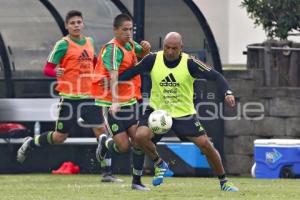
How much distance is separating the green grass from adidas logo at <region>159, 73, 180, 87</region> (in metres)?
1.26

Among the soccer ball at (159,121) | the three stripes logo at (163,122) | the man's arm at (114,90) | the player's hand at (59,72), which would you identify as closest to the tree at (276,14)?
the player's hand at (59,72)

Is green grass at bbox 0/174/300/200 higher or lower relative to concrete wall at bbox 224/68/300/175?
lower

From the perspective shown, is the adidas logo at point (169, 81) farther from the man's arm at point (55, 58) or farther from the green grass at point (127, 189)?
the man's arm at point (55, 58)

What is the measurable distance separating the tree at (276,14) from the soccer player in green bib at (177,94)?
5.73 m

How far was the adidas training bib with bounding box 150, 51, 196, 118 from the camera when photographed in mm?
14414

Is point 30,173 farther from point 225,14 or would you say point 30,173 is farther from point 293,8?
point 225,14

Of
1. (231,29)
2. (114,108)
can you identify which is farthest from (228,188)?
(231,29)

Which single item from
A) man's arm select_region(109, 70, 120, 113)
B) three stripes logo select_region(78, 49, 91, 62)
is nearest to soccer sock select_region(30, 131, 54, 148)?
three stripes logo select_region(78, 49, 91, 62)

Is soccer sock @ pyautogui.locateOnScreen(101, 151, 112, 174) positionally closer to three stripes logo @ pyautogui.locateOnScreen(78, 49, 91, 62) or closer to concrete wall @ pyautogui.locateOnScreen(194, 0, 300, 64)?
three stripes logo @ pyautogui.locateOnScreen(78, 49, 91, 62)

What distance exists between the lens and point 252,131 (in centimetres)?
2036

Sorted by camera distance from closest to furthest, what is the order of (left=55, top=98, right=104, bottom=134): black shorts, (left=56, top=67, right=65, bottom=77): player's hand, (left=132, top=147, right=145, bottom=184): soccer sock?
(left=132, top=147, right=145, bottom=184): soccer sock → (left=56, top=67, right=65, bottom=77): player's hand → (left=55, top=98, right=104, bottom=134): black shorts

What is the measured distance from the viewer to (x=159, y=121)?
1420cm

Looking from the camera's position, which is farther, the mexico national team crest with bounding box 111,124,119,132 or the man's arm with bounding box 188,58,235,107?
the mexico national team crest with bounding box 111,124,119,132

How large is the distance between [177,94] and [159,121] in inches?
17.2
